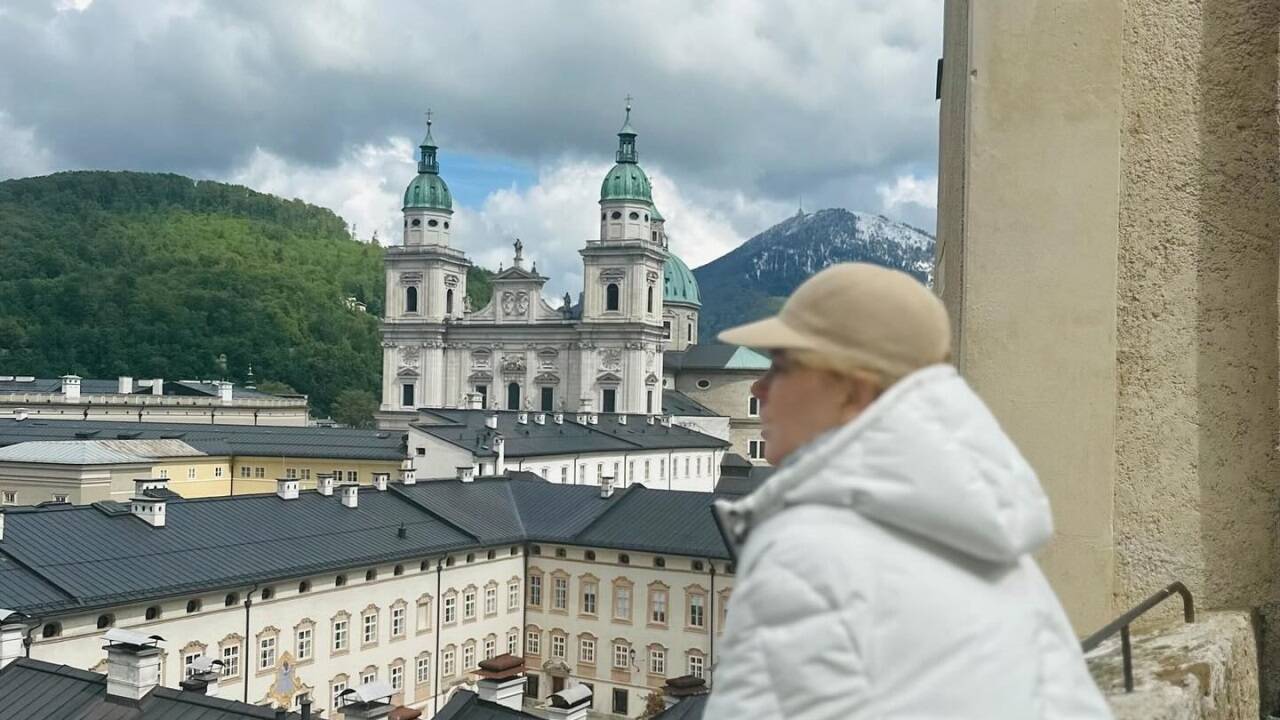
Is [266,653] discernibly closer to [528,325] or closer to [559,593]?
[559,593]

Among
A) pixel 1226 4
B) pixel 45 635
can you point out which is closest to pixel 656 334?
pixel 45 635

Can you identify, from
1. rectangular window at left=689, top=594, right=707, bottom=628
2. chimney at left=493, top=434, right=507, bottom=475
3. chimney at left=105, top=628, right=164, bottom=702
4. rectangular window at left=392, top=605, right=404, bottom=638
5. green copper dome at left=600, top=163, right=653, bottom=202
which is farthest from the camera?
green copper dome at left=600, top=163, right=653, bottom=202

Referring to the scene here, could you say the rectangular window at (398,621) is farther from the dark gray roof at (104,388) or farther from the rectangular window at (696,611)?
the dark gray roof at (104,388)

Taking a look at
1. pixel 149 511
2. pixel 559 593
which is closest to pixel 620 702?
pixel 559 593

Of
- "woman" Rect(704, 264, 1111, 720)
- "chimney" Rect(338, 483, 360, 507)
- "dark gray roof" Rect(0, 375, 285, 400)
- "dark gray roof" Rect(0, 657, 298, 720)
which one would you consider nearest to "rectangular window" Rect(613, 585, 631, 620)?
"chimney" Rect(338, 483, 360, 507)

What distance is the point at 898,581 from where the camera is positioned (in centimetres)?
135

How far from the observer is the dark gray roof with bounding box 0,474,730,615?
70.7 ft

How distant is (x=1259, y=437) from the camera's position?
12.0ft

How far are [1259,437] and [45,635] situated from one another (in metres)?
20.5

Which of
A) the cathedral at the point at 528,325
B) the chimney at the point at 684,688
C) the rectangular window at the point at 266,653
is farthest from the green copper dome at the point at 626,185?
the chimney at the point at 684,688

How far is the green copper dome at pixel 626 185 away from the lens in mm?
73750

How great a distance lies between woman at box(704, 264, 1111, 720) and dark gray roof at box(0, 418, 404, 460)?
46.6 meters

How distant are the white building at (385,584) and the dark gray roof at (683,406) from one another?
3990 cm

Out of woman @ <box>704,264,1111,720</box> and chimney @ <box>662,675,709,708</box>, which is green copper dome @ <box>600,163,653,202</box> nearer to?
chimney @ <box>662,675,709,708</box>
